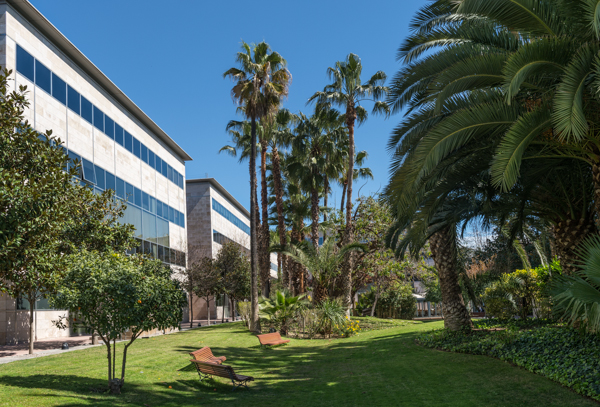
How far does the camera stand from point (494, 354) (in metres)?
11.0

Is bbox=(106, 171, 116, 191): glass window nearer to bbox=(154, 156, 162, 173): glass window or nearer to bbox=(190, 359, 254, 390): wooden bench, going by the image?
bbox=(154, 156, 162, 173): glass window

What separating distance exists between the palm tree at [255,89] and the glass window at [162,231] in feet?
55.4

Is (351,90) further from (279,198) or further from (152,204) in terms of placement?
(152,204)

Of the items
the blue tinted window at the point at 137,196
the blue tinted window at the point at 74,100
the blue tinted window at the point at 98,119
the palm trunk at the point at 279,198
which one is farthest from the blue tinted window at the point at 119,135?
the palm trunk at the point at 279,198

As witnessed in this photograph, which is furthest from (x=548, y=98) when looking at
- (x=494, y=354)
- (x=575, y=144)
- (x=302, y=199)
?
(x=302, y=199)

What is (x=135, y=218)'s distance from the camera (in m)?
32.8

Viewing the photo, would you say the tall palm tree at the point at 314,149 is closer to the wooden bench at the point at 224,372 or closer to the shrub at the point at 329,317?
the shrub at the point at 329,317

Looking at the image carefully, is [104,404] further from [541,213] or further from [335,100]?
[335,100]

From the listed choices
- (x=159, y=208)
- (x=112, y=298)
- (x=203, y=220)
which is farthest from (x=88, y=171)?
(x=203, y=220)

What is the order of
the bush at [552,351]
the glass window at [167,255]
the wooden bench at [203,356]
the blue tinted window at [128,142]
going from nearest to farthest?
the bush at [552,351], the wooden bench at [203,356], the blue tinted window at [128,142], the glass window at [167,255]

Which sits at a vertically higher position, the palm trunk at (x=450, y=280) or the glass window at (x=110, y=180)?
the glass window at (x=110, y=180)

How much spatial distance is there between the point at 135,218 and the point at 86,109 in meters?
8.74

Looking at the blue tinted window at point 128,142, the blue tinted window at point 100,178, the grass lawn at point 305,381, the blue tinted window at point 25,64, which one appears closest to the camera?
the grass lawn at point 305,381

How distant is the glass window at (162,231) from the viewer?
37094 millimetres
